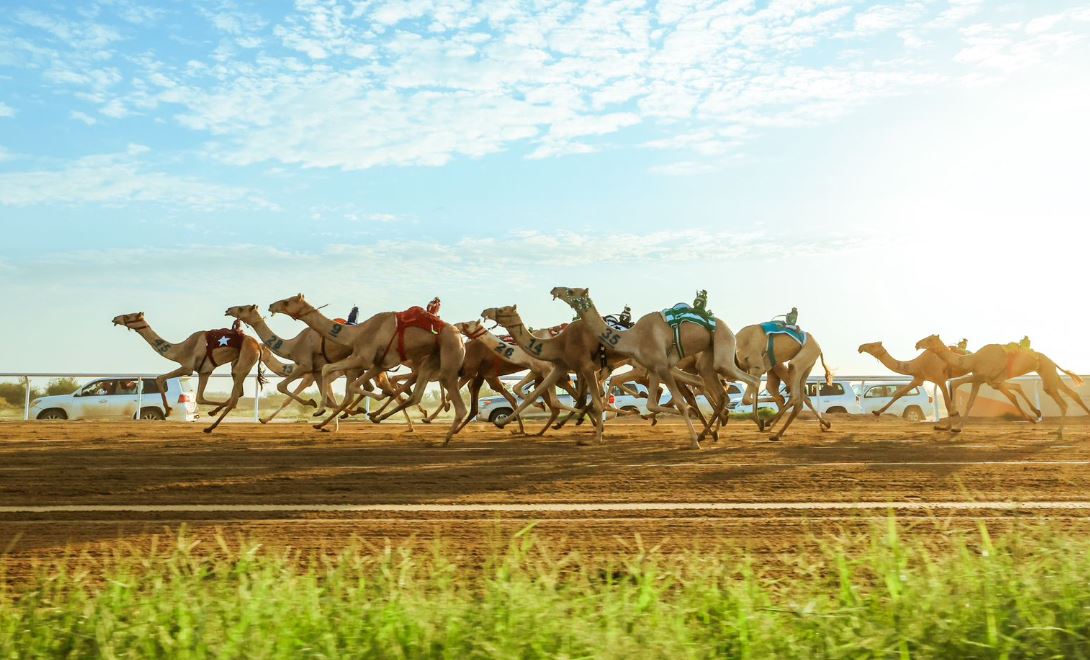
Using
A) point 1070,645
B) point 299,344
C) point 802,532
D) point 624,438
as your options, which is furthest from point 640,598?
point 299,344

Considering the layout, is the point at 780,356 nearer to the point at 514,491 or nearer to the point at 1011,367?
the point at 1011,367

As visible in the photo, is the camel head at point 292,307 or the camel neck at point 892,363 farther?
the camel neck at point 892,363

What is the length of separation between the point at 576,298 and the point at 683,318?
1.78 m

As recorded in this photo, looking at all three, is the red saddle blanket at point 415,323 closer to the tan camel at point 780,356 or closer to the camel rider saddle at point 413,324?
the camel rider saddle at point 413,324

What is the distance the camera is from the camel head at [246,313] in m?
20.5

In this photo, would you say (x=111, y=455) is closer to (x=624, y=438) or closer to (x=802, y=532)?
(x=624, y=438)

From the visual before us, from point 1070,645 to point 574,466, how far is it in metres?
7.91

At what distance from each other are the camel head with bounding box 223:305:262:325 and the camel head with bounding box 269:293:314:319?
196cm

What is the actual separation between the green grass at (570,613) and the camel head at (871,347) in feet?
62.6

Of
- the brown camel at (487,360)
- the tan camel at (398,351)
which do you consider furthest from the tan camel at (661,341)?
the tan camel at (398,351)

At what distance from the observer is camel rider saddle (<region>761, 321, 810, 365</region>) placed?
18781 millimetres

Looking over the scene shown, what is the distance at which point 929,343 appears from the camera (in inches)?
877

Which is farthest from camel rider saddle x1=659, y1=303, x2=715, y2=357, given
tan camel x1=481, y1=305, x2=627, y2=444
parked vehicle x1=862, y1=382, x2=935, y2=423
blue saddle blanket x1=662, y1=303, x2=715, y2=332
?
parked vehicle x1=862, y1=382, x2=935, y2=423

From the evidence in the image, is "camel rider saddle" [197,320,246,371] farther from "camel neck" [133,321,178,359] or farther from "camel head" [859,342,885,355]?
"camel head" [859,342,885,355]
